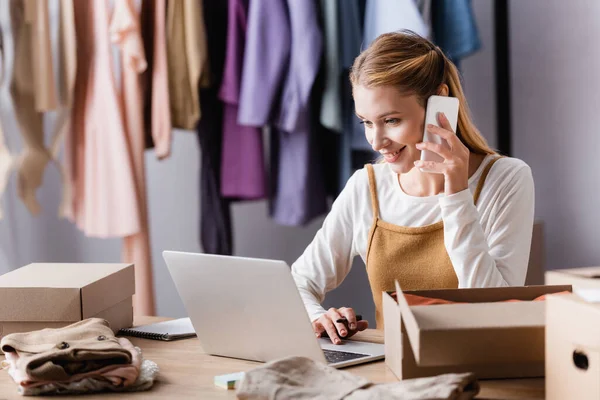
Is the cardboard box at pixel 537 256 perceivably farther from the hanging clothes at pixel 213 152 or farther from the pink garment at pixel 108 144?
the pink garment at pixel 108 144

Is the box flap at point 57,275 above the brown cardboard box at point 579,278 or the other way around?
the other way around

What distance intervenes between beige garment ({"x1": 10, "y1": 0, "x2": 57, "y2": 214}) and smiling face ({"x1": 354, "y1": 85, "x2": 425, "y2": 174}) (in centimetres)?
125

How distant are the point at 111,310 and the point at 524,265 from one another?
888mm

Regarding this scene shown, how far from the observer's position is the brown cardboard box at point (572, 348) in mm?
Result: 1039

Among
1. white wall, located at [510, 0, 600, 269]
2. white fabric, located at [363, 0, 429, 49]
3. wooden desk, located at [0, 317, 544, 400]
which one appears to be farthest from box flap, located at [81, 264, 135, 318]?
white wall, located at [510, 0, 600, 269]

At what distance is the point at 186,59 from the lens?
2.78 meters

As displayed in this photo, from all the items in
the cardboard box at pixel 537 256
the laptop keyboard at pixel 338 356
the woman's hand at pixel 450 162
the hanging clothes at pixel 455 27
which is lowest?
the cardboard box at pixel 537 256

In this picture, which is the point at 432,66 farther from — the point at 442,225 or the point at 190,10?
the point at 190,10

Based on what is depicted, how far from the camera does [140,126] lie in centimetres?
274

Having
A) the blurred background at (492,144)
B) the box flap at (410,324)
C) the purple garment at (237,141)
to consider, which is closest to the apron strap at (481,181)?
the box flap at (410,324)

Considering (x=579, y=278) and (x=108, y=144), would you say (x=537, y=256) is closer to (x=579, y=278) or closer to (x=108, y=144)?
(x=108, y=144)

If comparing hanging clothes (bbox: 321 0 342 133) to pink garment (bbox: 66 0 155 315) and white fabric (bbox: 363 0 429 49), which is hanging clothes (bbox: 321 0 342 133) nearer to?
white fabric (bbox: 363 0 429 49)

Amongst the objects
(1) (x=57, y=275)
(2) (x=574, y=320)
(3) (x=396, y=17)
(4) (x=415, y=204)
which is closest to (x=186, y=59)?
(3) (x=396, y=17)

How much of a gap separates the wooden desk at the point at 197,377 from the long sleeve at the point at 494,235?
25 cm
